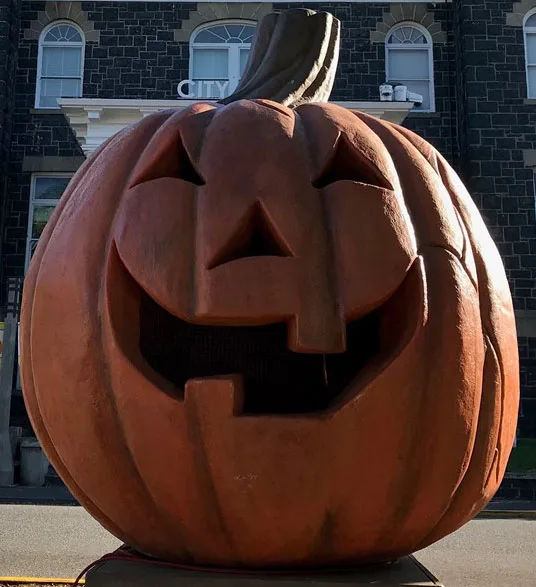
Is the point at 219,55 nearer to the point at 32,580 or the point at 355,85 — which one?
the point at 355,85

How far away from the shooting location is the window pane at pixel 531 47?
11898mm

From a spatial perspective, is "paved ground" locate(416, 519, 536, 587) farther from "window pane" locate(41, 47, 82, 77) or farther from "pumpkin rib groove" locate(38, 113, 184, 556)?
"window pane" locate(41, 47, 82, 77)

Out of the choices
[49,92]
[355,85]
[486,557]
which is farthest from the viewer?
[49,92]

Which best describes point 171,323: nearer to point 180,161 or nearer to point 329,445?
point 180,161

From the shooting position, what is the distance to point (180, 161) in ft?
6.12

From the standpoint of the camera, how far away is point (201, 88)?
1204 cm

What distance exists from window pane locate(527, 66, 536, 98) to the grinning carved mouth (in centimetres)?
1116

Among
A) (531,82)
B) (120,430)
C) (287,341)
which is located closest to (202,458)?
(120,430)

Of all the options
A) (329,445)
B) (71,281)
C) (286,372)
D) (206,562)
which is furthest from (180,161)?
(206,562)

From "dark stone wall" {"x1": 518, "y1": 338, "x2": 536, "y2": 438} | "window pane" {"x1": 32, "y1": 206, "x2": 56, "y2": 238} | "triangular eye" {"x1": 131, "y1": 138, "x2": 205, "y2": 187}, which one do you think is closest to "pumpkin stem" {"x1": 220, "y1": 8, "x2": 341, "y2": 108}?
"triangular eye" {"x1": 131, "y1": 138, "x2": 205, "y2": 187}

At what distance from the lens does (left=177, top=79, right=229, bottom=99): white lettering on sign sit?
1197 centimetres

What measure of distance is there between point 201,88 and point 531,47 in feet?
18.7

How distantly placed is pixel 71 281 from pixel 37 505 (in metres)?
5.74

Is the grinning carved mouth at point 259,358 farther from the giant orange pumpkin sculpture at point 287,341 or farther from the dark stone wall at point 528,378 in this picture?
the dark stone wall at point 528,378
